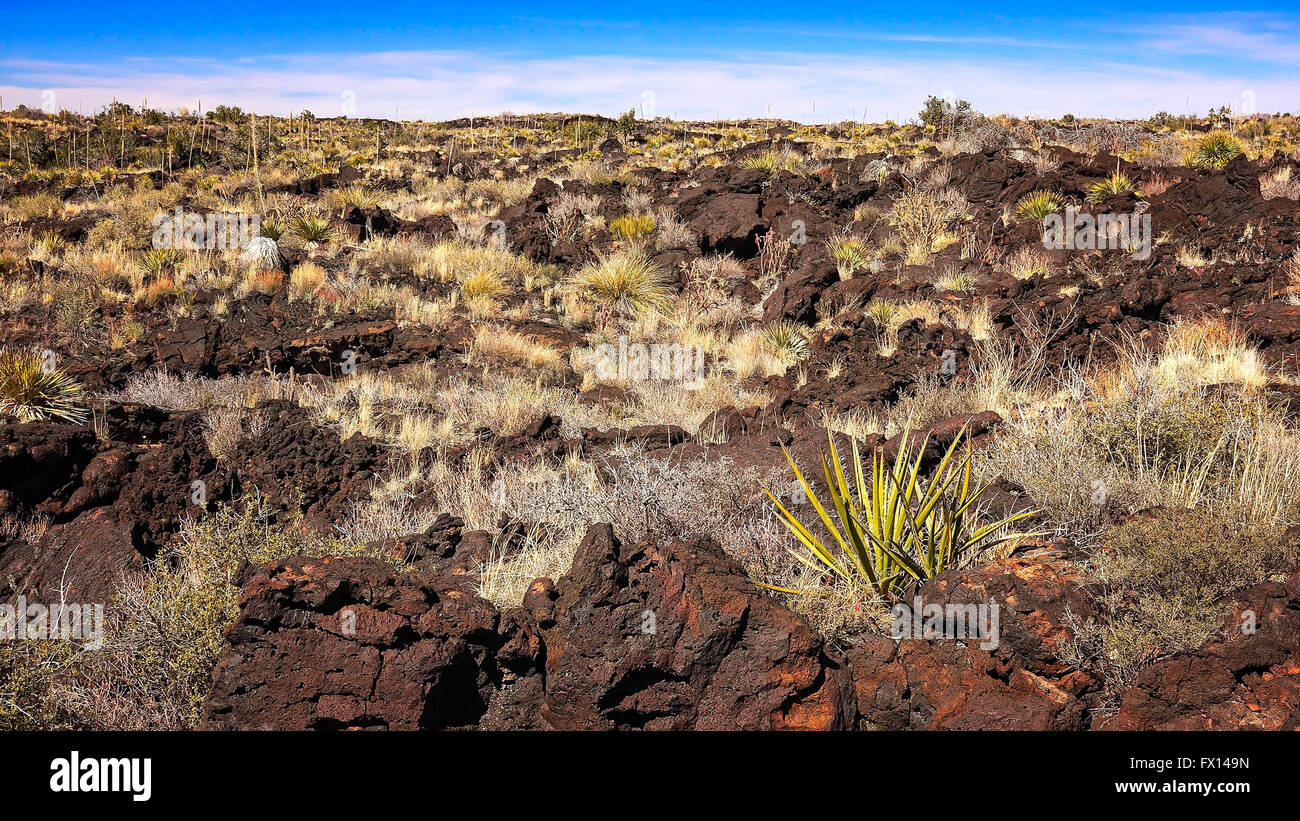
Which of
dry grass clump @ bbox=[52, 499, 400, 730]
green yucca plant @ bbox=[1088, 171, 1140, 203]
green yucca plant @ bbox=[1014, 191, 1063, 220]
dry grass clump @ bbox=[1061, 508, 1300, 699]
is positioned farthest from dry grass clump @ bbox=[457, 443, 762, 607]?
green yucca plant @ bbox=[1088, 171, 1140, 203]

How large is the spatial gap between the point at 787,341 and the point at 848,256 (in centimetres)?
332

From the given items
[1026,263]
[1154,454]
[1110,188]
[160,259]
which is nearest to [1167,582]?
[1154,454]

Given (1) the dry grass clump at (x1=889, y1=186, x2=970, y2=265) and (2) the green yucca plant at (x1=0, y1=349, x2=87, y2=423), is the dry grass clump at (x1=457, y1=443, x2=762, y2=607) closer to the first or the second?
(2) the green yucca plant at (x1=0, y1=349, x2=87, y2=423)

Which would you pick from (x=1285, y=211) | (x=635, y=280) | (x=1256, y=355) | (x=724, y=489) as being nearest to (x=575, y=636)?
(x=724, y=489)

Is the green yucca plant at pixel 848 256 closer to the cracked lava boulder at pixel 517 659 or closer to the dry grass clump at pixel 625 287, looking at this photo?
the dry grass clump at pixel 625 287

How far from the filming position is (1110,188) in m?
12.7

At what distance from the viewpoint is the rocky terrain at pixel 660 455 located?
275 cm

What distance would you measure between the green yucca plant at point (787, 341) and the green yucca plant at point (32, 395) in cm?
647

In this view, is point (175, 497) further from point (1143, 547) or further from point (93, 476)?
point (1143, 547)

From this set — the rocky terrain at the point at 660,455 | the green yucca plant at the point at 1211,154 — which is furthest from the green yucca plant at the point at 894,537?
the green yucca plant at the point at 1211,154

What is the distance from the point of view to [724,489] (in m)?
4.42

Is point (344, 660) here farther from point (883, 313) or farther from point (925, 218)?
point (925, 218)

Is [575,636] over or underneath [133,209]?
underneath

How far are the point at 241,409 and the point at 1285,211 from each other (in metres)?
13.7
